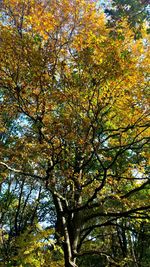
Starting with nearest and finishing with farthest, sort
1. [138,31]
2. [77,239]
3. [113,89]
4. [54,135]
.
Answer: [138,31]
[113,89]
[54,135]
[77,239]

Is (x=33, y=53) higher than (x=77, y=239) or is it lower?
higher

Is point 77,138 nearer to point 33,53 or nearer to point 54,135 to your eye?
point 54,135

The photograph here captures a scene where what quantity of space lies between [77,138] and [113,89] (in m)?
1.85

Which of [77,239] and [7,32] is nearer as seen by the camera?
[7,32]

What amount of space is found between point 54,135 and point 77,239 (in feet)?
12.4

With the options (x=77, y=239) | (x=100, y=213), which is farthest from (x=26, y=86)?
(x=77, y=239)

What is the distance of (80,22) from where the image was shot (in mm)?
9742

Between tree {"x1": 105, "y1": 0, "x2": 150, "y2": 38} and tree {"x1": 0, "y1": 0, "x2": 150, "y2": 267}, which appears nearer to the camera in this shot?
tree {"x1": 105, "y1": 0, "x2": 150, "y2": 38}

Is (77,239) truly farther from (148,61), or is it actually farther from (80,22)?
(80,22)

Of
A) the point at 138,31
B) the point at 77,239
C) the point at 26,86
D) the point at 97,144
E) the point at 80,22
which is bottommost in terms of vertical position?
the point at 77,239

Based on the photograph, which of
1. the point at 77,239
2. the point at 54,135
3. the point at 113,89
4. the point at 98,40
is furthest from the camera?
the point at 77,239

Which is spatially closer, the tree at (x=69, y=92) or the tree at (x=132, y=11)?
the tree at (x=132, y=11)

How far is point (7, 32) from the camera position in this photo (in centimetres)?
883

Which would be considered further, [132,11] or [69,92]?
[69,92]
